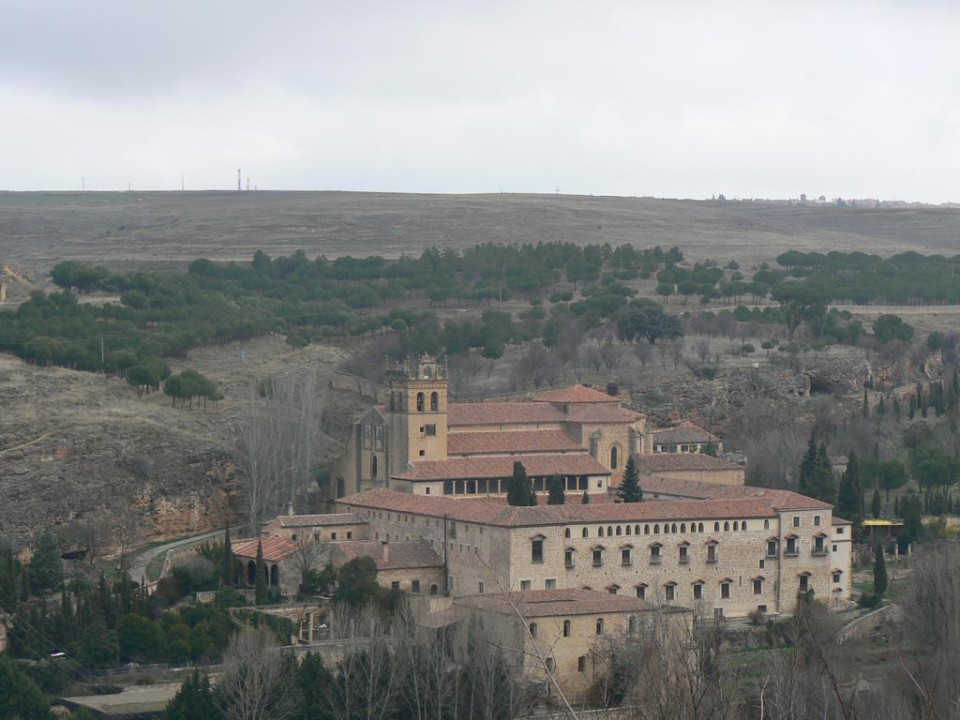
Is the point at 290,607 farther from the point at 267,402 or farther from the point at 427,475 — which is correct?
the point at 267,402

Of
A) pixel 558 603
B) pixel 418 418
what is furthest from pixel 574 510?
pixel 418 418

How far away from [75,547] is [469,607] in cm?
1780

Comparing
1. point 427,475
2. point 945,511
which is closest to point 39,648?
point 427,475

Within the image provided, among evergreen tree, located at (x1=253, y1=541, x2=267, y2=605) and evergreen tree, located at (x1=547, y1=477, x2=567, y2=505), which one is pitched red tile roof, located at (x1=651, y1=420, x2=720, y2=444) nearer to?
evergreen tree, located at (x1=547, y1=477, x2=567, y2=505)

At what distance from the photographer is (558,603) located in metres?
54.1

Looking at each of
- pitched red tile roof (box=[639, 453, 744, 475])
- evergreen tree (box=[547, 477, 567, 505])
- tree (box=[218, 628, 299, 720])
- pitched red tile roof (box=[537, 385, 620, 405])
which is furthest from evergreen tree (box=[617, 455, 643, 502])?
tree (box=[218, 628, 299, 720])

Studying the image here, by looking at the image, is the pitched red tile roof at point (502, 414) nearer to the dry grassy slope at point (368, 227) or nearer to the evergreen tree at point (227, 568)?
the evergreen tree at point (227, 568)

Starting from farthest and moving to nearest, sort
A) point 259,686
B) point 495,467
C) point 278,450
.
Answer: point 278,450 → point 495,467 → point 259,686

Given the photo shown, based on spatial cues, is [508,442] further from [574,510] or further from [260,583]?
[260,583]

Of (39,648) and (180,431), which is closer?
(39,648)

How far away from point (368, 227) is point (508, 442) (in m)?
88.9

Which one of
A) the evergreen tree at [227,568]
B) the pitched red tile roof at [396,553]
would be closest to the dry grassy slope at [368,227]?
the evergreen tree at [227,568]

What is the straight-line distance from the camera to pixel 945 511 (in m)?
71.1

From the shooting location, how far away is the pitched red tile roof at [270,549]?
5988 centimetres
